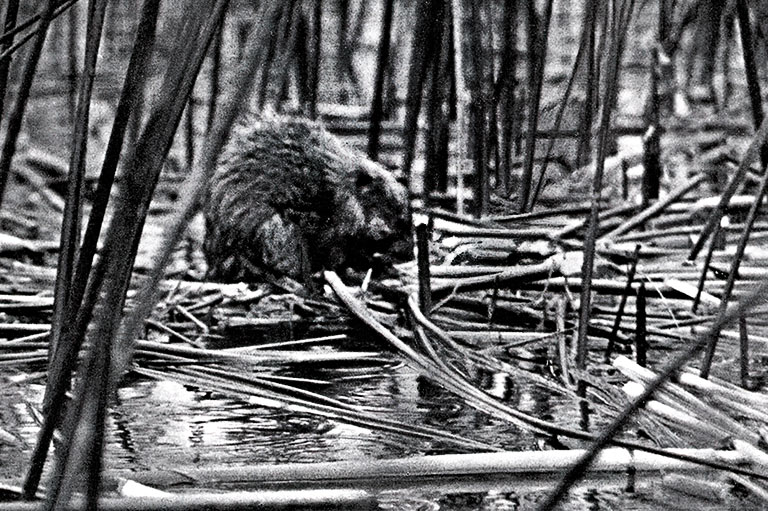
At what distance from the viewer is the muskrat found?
12.7ft

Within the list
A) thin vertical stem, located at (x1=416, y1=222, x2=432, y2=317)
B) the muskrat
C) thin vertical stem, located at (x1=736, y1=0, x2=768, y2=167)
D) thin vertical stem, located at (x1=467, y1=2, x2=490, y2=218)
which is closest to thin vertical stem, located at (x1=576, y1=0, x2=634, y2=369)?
thin vertical stem, located at (x1=467, y1=2, x2=490, y2=218)

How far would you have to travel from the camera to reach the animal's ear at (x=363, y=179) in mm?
4121

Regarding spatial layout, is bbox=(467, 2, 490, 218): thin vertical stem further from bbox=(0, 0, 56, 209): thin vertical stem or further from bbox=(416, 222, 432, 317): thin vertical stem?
bbox=(0, 0, 56, 209): thin vertical stem

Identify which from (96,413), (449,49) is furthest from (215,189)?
(96,413)

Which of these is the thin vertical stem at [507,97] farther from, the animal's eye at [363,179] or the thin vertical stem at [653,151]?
the thin vertical stem at [653,151]

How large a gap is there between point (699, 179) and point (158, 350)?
203 centimetres

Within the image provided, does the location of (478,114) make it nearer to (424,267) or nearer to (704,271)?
(424,267)

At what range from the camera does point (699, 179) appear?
4.09 metres

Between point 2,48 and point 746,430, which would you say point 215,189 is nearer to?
point 2,48

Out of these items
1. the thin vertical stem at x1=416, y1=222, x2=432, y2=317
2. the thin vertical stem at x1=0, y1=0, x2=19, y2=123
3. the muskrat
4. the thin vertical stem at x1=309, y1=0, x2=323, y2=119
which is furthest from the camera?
the thin vertical stem at x1=309, y1=0, x2=323, y2=119

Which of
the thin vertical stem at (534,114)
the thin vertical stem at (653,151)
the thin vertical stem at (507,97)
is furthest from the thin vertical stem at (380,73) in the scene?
the thin vertical stem at (534,114)

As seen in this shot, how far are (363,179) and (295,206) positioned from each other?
23 cm

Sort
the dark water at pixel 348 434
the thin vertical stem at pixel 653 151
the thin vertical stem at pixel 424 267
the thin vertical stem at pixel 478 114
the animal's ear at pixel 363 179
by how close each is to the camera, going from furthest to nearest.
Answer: the thin vertical stem at pixel 653 151 → the animal's ear at pixel 363 179 → the thin vertical stem at pixel 424 267 → the thin vertical stem at pixel 478 114 → the dark water at pixel 348 434

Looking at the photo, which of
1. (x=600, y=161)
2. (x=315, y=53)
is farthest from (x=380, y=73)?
(x=600, y=161)
